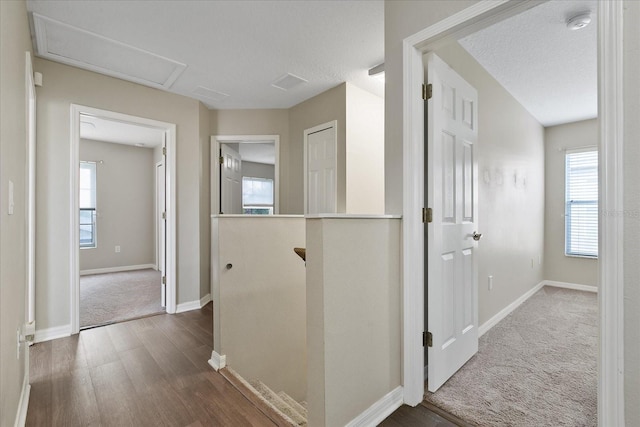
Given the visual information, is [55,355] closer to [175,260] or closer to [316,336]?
[175,260]

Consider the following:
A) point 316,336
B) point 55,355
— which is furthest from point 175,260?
point 316,336

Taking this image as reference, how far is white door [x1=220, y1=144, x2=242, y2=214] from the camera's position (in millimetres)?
3971

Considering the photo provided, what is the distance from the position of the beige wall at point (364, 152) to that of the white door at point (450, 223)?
1301 millimetres

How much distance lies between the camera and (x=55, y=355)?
2293 mm

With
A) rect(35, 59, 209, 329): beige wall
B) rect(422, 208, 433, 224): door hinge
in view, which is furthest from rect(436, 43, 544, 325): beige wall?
rect(35, 59, 209, 329): beige wall

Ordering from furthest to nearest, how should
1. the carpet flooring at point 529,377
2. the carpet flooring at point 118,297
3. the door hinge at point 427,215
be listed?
the carpet flooring at point 118,297 → the door hinge at point 427,215 → the carpet flooring at point 529,377

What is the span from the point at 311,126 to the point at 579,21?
8.27ft

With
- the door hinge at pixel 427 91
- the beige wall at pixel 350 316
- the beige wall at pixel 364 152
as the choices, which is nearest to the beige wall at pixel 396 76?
the door hinge at pixel 427 91

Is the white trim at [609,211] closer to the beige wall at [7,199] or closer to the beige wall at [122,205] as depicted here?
the beige wall at [7,199]

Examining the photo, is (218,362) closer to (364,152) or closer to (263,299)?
(263,299)

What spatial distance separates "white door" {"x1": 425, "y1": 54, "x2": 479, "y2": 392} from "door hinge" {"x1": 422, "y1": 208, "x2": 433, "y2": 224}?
0.02 metres

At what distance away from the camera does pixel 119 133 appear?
5.04 metres

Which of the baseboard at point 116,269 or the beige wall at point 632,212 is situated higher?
the beige wall at point 632,212

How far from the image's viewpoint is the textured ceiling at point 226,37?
6.54 ft
